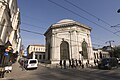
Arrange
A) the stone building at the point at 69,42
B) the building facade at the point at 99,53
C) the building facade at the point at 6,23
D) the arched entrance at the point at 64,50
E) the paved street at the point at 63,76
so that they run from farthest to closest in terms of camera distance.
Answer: the building facade at the point at 99,53 → the arched entrance at the point at 64,50 → the stone building at the point at 69,42 → the building facade at the point at 6,23 → the paved street at the point at 63,76

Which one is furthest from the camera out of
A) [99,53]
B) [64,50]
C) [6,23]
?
[99,53]

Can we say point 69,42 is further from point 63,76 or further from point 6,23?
point 63,76

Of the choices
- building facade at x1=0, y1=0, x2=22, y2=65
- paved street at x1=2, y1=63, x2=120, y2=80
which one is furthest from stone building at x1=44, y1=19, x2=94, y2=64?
paved street at x1=2, y1=63, x2=120, y2=80

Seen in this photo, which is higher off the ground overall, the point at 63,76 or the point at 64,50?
the point at 64,50

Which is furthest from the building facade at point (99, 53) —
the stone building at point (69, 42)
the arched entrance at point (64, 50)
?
the arched entrance at point (64, 50)

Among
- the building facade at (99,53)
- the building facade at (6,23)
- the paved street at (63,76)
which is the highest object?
the building facade at (6,23)

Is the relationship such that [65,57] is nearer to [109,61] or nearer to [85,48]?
[85,48]

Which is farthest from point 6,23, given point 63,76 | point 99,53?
point 99,53

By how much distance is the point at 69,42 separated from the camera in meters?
33.7

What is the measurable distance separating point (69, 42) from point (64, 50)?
2.62 metres

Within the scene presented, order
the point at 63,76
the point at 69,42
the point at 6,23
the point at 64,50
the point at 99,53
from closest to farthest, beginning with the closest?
the point at 63,76, the point at 6,23, the point at 69,42, the point at 64,50, the point at 99,53

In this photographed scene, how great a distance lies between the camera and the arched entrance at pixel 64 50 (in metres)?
33.2

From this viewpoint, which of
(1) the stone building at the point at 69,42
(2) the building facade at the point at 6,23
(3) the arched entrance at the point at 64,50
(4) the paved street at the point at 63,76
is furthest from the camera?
(3) the arched entrance at the point at 64,50

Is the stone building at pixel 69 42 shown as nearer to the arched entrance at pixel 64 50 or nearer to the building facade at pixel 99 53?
the arched entrance at pixel 64 50
